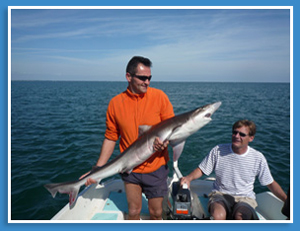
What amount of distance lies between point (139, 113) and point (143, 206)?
249cm

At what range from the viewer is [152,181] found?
11.6ft

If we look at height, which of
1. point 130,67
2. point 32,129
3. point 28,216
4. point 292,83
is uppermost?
point 130,67

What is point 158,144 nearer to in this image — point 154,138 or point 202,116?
point 154,138

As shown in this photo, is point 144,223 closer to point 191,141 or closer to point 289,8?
point 289,8

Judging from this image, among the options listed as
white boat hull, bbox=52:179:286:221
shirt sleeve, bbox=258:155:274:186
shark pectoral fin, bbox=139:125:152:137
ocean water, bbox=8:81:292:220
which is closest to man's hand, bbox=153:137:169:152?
shark pectoral fin, bbox=139:125:152:137

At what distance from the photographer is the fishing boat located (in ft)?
12.6

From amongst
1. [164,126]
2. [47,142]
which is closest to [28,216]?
[164,126]

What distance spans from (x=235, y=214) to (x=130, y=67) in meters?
2.97

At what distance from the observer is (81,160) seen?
930 centimetres

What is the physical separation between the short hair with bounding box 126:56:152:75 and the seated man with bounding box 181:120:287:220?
1.89 metres

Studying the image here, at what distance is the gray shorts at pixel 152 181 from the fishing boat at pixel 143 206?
17.5 inches

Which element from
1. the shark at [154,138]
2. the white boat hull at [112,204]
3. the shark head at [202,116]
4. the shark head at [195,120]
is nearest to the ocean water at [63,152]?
the white boat hull at [112,204]

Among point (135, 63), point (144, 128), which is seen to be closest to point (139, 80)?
point (135, 63)

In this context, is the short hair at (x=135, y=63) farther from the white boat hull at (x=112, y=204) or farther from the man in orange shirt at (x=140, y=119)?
the white boat hull at (x=112, y=204)
